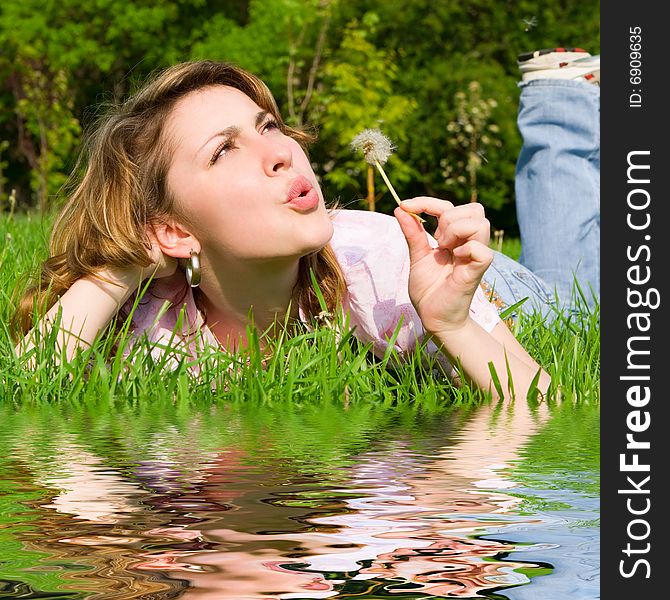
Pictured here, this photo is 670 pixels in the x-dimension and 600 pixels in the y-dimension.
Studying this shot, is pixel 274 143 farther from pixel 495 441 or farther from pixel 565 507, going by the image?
pixel 565 507

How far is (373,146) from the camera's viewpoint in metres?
2.85

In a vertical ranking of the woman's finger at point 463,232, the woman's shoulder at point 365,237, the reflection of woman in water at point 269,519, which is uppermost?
the woman's shoulder at point 365,237

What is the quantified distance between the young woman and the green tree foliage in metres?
8.83

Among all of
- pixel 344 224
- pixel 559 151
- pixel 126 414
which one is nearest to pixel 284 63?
pixel 559 151

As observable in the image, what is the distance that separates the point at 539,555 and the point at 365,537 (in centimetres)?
19

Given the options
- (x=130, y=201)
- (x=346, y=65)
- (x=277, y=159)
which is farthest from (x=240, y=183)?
(x=346, y=65)

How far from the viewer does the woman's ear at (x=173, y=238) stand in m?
3.04

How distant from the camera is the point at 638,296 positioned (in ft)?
5.87

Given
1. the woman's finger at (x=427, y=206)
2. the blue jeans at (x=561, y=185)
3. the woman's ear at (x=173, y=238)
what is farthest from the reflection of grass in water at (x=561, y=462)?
the blue jeans at (x=561, y=185)

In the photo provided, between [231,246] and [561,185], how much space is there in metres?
2.38

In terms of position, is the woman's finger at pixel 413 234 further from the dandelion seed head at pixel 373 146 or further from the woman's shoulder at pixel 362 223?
the woman's shoulder at pixel 362 223

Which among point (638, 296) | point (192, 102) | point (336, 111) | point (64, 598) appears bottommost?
point (64, 598)

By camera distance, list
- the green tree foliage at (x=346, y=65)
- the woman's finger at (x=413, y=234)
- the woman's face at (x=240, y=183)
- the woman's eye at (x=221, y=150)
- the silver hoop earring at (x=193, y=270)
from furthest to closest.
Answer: the green tree foliage at (x=346, y=65), the silver hoop earring at (x=193, y=270), the woman's eye at (x=221, y=150), the woman's face at (x=240, y=183), the woman's finger at (x=413, y=234)

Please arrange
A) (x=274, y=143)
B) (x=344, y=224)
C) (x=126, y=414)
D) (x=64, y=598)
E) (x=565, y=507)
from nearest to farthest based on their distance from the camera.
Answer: (x=64, y=598)
(x=565, y=507)
(x=126, y=414)
(x=274, y=143)
(x=344, y=224)
